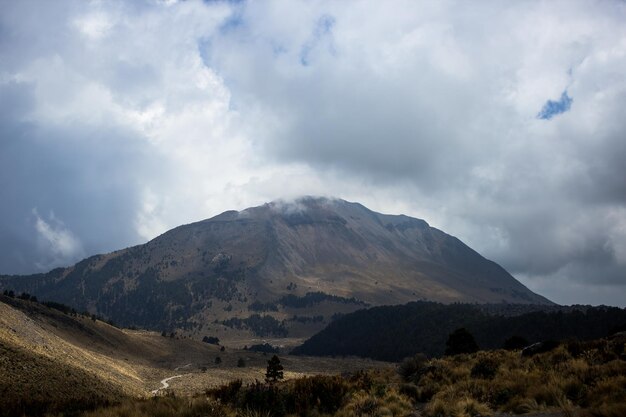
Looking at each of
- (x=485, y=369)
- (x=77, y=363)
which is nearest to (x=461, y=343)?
(x=485, y=369)

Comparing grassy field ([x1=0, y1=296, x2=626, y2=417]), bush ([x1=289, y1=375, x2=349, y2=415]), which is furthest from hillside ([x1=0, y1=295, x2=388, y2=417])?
bush ([x1=289, y1=375, x2=349, y2=415])

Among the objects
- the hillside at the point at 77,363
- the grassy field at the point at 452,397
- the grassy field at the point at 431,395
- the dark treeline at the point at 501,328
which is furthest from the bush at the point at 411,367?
the dark treeline at the point at 501,328

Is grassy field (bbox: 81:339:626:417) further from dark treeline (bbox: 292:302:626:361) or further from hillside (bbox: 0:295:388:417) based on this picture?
dark treeline (bbox: 292:302:626:361)

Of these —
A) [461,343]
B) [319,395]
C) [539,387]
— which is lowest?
[461,343]

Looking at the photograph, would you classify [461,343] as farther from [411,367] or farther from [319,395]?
[319,395]

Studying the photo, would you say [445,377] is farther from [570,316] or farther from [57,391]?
[570,316]

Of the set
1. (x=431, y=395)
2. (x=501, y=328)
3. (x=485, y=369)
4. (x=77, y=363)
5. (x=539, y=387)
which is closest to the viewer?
(x=539, y=387)

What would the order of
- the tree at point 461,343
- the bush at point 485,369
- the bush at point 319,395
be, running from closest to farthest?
the bush at point 319,395
the bush at point 485,369
the tree at point 461,343

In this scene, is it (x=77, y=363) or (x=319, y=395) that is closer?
(x=319, y=395)

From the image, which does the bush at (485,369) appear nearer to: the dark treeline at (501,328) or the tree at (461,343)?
the tree at (461,343)

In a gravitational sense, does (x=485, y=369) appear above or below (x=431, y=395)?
above

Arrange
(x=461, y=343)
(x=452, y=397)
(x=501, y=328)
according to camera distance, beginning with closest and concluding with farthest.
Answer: (x=452, y=397) < (x=461, y=343) < (x=501, y=328)

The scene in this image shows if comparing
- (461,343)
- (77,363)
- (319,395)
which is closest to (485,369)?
(319,395)

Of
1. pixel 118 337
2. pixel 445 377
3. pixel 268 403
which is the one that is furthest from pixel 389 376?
pixel 118 337
